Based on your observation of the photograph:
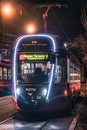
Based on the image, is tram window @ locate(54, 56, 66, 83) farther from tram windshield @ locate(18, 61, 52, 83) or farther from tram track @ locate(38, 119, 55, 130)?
tram track @ locate(38, 119, 55, 130)

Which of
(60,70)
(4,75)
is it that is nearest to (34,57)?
(60,70)

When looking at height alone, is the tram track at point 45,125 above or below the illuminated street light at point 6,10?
below

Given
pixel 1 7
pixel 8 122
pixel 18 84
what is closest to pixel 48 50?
pixel 18 84

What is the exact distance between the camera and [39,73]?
1912 cm

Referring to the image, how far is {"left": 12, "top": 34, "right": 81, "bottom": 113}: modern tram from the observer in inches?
755

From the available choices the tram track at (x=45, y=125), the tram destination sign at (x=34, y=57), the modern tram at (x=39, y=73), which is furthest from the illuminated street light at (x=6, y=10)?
the tram track at (x=45, y=125)

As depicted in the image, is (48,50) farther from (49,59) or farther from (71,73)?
(71,73)

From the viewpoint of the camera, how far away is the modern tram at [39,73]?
62.9 feet

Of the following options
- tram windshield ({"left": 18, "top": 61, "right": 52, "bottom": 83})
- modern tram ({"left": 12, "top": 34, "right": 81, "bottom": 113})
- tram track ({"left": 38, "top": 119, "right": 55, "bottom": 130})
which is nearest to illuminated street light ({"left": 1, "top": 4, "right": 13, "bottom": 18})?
modern tram ({"left": 12, "top": 34, "right": 81, "bottom": 113})

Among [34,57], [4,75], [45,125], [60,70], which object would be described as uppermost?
[34,57]

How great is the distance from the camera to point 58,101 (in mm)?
19781

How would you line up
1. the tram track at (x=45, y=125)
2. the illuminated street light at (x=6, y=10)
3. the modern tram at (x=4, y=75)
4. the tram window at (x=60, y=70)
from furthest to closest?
the illuminated street light at (x=6, y=10)
the modern tram at (x=4, y=75)
the tram window at (x=60, y=70)
the tram track at (x=45, y=125)

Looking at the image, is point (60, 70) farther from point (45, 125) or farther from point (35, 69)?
point (45, 125)

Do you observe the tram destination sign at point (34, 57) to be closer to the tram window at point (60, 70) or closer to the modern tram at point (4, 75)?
the tram window at point (60, 70)
